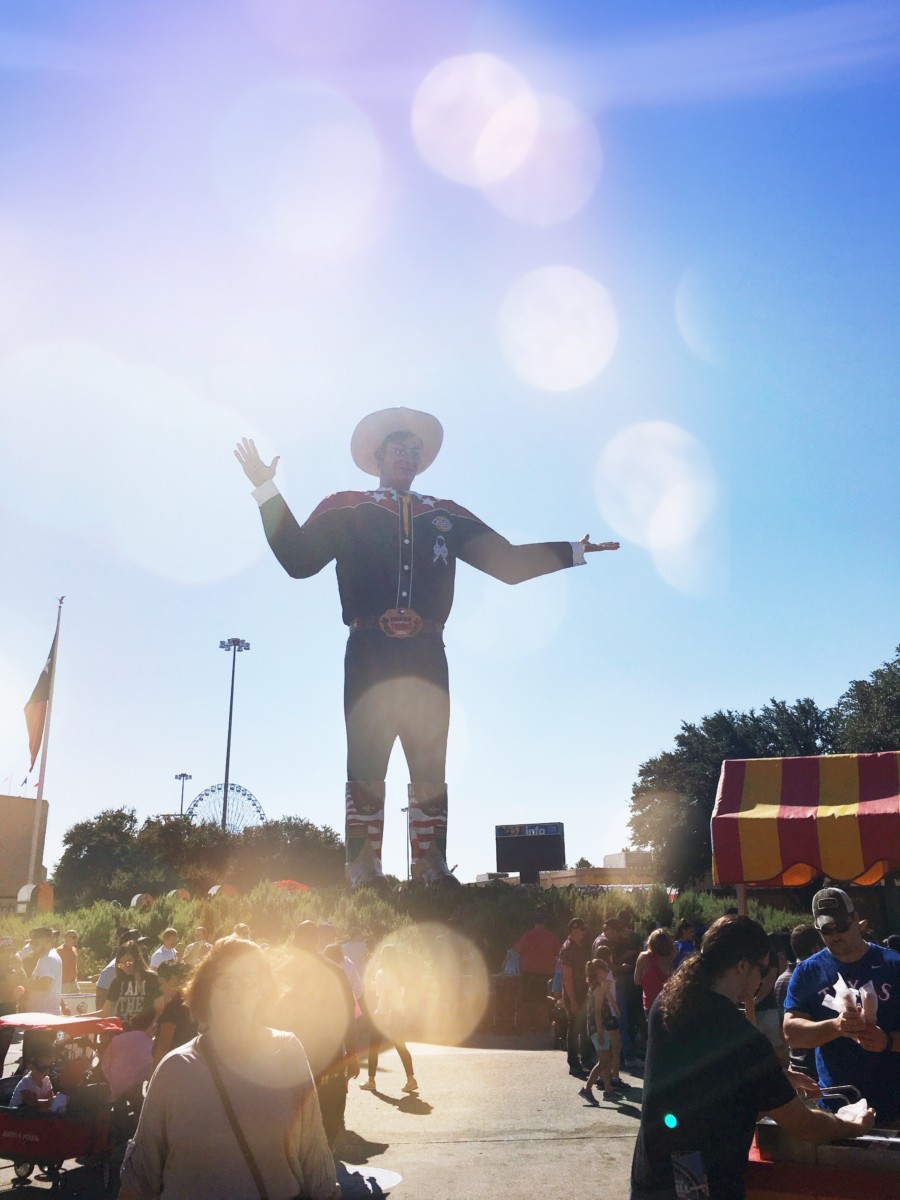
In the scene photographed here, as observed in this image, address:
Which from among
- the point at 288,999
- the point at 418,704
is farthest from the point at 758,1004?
the point at 418,704

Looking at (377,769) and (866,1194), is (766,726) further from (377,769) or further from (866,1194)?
(866,1194)

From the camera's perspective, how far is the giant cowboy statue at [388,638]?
18.2 metres

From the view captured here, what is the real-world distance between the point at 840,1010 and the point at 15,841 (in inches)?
2137

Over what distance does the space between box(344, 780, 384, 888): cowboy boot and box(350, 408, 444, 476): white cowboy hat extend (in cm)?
637

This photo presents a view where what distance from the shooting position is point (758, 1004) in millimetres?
7156

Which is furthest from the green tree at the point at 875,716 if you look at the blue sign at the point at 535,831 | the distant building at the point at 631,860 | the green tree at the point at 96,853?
the green tree at the point at 96,853

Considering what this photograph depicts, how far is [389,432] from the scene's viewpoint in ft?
63.5

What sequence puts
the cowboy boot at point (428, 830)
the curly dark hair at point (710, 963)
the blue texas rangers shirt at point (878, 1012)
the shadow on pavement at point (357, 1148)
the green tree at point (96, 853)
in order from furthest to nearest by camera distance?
the green tree at point (96, 853)
the cowboy boot at point (428, 830)
the shadow on pavement at point (357, 1148)
the blue texas rangers shirt at point (878, 1012)
the curly dark hair at point (710, 963)

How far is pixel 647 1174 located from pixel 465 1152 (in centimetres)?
510

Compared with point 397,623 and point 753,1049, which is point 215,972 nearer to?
point 753,1049

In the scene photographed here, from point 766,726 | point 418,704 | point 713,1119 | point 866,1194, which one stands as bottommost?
point 866,1194

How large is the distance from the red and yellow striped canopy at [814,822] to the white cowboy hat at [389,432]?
30.7 ft

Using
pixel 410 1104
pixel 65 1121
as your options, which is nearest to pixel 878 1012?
pixel 65 1121

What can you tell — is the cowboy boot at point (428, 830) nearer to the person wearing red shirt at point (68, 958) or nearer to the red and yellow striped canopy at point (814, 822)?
the red and yellow striped canopy at point (814, 822)
